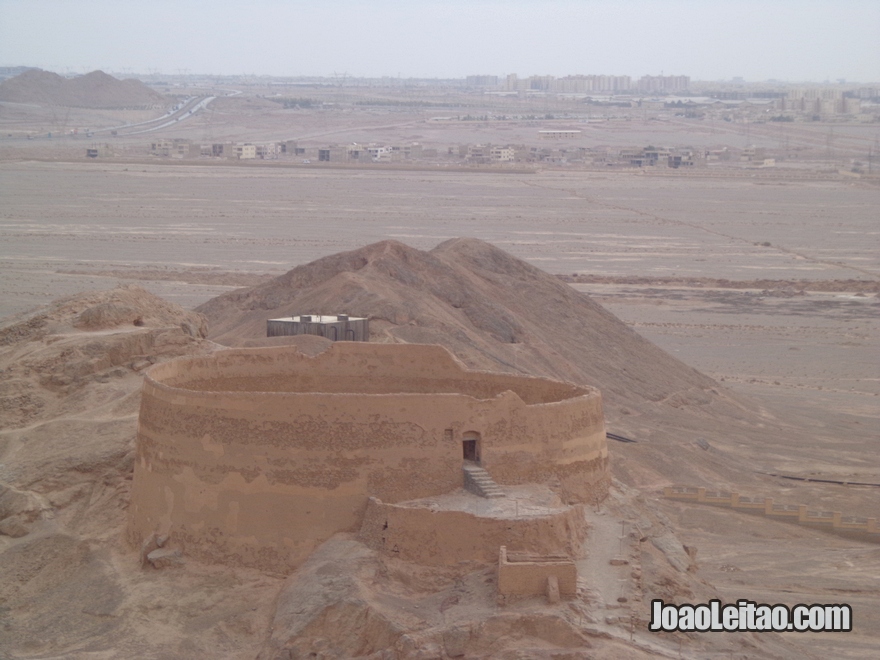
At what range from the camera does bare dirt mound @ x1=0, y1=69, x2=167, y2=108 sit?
162 metres

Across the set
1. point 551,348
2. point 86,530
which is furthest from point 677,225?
point 86,530

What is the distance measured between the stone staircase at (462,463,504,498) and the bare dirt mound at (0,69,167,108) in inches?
5879

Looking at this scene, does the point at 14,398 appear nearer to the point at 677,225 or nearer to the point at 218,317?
the point at 218,317

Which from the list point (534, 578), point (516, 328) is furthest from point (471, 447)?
point (516, 328)

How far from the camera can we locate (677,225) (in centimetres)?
6512

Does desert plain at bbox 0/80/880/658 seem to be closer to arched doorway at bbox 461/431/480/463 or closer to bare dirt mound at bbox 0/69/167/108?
arched doorway at bbox 461/431/480/463

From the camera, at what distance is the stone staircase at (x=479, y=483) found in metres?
15.2

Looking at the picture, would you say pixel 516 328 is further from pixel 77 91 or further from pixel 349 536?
pixel 77 91

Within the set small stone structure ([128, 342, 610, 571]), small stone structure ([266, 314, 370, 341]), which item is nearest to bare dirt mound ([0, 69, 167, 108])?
small stone structure ([266, 314, 370, 341])

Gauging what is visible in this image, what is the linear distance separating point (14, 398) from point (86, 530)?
3.53 meters

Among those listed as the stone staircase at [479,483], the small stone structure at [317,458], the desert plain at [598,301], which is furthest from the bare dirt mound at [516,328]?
the stone staircase at [479,483]

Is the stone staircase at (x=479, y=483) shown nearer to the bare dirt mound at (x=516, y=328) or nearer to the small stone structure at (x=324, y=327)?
the bare dirt mound at (x=516, y=328)

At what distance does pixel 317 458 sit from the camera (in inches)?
610

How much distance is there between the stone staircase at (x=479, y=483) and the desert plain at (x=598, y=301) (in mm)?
1155
